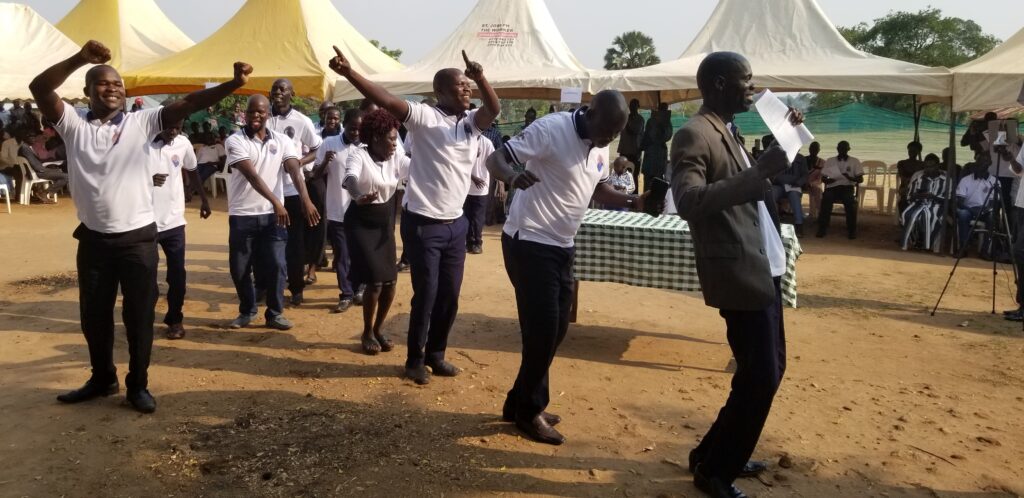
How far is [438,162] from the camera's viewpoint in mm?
4652

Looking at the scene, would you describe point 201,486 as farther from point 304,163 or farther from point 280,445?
point 304,163

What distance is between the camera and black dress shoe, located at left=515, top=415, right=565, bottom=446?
3.94 metres

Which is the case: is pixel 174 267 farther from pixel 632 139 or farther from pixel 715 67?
pixel 632 139

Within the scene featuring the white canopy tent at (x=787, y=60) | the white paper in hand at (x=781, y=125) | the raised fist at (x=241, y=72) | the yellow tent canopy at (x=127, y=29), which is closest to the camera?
the white paper in hand at (x=781, y=125)

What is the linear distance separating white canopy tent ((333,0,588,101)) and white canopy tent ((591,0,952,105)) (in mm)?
1568

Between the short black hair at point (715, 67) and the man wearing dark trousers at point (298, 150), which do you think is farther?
the man wearing dark trousers at point (298, 150)

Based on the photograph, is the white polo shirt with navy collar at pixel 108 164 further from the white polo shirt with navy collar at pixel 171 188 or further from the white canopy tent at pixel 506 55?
the white canopy tent at pixel 506 55

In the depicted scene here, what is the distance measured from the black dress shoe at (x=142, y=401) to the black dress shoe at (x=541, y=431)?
2049 millimetres

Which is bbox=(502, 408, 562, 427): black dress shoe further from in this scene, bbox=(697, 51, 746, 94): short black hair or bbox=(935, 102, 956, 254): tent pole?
bbox=(935, 102, 956, 254): tent pole

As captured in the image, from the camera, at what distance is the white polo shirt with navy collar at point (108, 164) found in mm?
3895

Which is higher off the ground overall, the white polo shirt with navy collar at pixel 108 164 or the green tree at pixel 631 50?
the green tree at pixel 631 50

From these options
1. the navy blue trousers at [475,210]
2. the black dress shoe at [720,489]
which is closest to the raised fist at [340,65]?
the black dress shoe at [720,489]

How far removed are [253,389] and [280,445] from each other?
0.98 m

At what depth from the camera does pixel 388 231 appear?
542 cm
